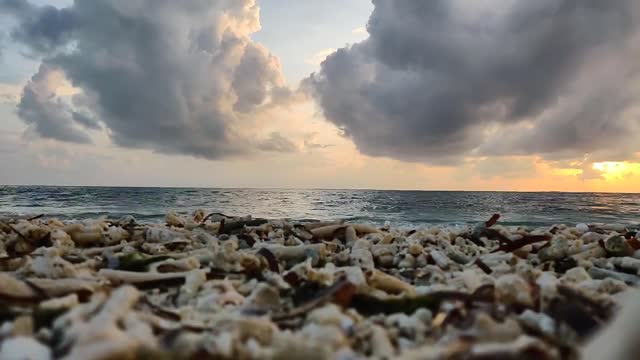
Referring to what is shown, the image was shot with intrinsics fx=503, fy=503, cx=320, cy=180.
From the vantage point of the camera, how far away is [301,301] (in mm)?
2582

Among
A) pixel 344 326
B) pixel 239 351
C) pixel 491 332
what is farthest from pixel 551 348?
pixel 239 351

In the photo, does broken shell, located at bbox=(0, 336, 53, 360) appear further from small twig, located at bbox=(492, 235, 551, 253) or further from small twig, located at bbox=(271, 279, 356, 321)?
small twig, located at bbox=(492, 235, 551, 253)

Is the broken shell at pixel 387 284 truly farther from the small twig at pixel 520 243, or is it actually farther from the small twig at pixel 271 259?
the small twig at pixel 520 243

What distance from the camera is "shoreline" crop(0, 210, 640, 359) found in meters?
1.68

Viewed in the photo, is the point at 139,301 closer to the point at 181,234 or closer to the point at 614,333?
the point at 614,333

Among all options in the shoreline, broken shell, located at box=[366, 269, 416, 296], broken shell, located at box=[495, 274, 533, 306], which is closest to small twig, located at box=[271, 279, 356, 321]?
the shoreline

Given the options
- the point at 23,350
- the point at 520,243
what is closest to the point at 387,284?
the point at 23,350

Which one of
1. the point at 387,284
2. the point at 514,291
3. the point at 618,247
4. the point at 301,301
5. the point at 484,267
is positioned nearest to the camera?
the point at 514,291

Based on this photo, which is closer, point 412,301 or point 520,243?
point 412,301

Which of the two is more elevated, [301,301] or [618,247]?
[618,247]

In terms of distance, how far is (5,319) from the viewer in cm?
217

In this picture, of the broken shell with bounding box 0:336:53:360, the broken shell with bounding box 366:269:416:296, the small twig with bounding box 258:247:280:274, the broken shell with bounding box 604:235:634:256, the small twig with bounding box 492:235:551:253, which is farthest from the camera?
the small twig with bounding box 492:235:551:253

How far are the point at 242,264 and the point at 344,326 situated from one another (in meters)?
1.52

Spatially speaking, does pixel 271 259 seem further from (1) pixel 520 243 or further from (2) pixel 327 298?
(1) pixel 520 243
